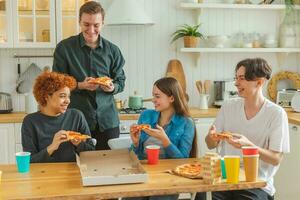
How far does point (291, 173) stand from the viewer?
373 cm

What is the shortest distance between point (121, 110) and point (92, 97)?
44.3 inches

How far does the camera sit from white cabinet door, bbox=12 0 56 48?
4242mm

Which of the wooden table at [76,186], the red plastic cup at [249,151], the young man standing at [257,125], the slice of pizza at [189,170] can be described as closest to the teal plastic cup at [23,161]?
the wooden table at [76,186]

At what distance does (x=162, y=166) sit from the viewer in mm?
2434

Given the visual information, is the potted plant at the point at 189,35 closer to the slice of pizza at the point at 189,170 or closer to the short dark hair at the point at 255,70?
the short dark hair at the point at 255,70

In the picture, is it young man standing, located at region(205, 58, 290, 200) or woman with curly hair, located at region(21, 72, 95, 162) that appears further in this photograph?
woman with curly hair, located at region(21, 72, 95, 162)

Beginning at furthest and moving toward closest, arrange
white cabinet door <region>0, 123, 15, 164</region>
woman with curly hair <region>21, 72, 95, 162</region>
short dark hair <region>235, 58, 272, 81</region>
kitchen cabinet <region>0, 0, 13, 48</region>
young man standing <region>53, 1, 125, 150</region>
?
1. kitchen cabinet <region>0, 0, 13, 48</region>
2. white cabinet door <region>0, 123, 15, 164</region>
3. young man standing <region>53, 1, 125, 150</region>
4. woman with curly hair <region>21, 72, 95, 162</region>
5. short dark hair <region>235, 58, 272, 81</region>

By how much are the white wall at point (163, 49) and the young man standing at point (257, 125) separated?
6.83ft

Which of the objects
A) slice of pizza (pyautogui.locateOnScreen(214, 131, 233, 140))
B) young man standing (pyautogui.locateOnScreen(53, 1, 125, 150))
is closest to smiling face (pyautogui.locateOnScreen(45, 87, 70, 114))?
young man standing (pyautogui.locateOnScreen(53, 1, 125, 150))

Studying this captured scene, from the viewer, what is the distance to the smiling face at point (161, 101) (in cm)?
282

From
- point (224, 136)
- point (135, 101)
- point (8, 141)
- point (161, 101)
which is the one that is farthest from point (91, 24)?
point (8, 141)

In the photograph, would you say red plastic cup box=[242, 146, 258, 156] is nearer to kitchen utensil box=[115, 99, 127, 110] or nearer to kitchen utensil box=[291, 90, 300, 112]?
kitchen utensil box=[291, 90, 300, 112]

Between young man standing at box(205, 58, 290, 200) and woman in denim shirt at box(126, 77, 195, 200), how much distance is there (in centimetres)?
16

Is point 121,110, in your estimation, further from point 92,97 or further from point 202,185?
point 202,185
